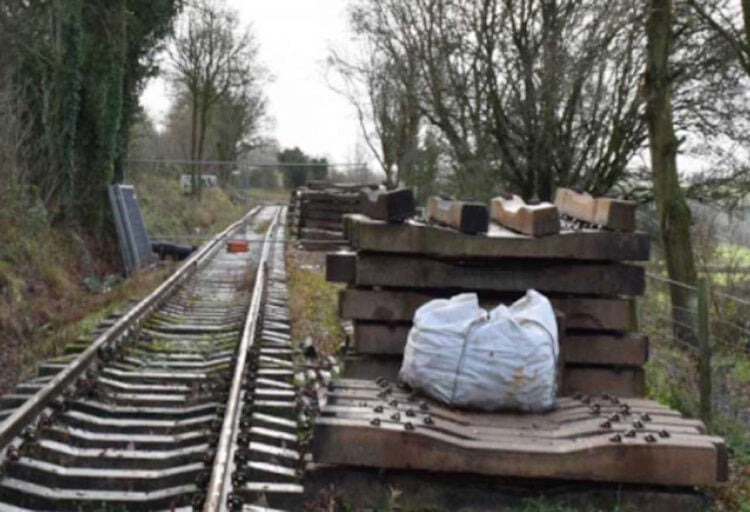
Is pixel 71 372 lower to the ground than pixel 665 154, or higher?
lower

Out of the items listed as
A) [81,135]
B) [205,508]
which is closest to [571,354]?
[205,508]

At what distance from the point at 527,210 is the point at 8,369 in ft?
19.1

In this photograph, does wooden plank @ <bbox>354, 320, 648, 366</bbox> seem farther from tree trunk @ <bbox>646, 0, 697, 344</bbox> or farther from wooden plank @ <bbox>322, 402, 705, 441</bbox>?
tree trunk @ <bbox>646, 0, 697, 344</bbox>

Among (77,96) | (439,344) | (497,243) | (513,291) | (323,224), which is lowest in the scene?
(323,224)

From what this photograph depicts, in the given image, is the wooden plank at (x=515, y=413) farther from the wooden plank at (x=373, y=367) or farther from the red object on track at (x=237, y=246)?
the red object on track at (x=237, y=246)

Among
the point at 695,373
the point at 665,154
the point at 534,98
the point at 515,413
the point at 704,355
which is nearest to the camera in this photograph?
the point at 515,413

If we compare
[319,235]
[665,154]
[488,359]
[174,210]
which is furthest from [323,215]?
[488,359]

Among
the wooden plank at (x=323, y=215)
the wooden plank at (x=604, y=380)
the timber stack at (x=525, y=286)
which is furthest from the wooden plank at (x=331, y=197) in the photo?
the wooden plank at (x=604, y=380)

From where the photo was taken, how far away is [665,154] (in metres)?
14.1

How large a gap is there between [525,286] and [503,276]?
0.52ft

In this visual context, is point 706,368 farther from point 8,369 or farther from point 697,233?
point 697,233

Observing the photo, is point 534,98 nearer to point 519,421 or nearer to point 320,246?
point 320,246

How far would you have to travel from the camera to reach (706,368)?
6828 mm

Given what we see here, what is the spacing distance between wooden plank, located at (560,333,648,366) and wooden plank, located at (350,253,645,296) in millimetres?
292
